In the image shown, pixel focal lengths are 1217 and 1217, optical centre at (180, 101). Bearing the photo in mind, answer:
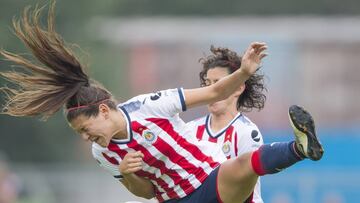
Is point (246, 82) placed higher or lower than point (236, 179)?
higher

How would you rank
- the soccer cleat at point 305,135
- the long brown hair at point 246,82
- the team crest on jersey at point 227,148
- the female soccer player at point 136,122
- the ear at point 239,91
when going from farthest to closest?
the long brown hair at point 246,82
the ear at point 239,91
the team crest on jersey at point 227,148
the female soccer player at point 136,122
the soccer cleat at point 305,135

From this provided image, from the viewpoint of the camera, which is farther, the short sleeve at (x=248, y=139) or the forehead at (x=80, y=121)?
the short sleeve at (x=248, y=139)

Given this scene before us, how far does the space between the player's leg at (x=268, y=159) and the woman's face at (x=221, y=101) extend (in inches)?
38.0

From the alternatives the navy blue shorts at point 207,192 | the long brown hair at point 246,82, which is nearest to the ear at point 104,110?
the navy blue shorts at point 207,192

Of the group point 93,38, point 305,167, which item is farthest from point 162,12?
point 305,167

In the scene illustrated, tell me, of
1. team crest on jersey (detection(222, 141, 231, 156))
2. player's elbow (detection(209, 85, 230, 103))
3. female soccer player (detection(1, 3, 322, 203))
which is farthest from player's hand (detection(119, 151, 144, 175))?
team crest on jersey (detection(222, 141, 231, 156))

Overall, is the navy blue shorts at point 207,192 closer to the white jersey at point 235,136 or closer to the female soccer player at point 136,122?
the female soccer player at point 136,122

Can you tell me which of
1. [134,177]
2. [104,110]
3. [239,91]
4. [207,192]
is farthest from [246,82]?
[104,110]

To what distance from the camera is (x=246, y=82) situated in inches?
368

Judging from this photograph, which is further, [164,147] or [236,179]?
[164,147]

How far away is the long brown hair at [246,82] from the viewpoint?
30.6ft

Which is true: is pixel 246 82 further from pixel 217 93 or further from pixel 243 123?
pixel 217 93

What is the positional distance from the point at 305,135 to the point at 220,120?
159 cm

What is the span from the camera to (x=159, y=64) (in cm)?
3528
